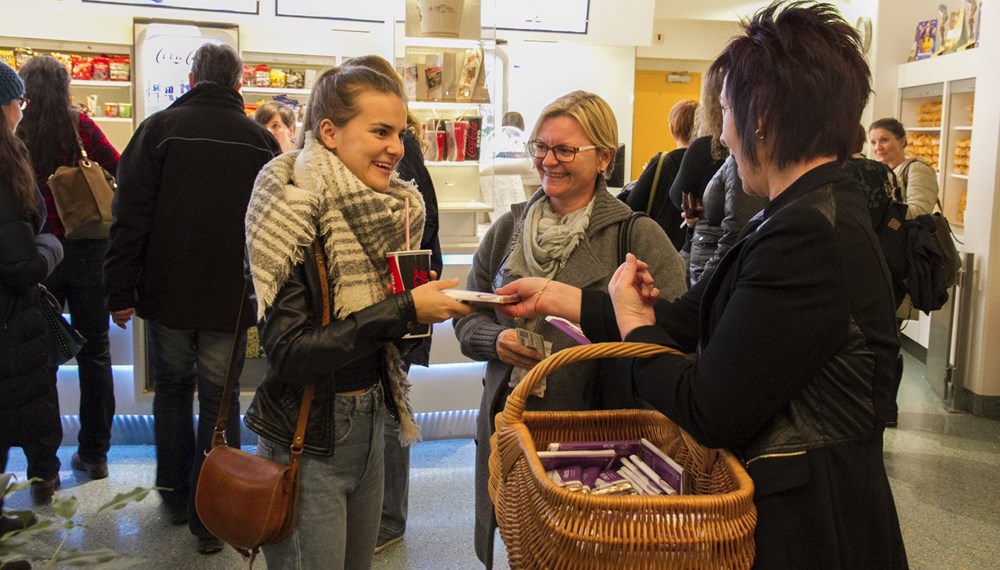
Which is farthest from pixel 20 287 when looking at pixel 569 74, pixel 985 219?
pixel 569 74

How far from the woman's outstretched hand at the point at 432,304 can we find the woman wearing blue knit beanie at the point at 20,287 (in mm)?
2147

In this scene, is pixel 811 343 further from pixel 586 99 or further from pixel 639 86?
pixel 639 86

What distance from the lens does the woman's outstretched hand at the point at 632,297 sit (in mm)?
1590

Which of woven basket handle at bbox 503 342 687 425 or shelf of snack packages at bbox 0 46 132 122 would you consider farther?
shelf of snack packages at bbox 0 46 132 122

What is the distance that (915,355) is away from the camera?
7.00 metres

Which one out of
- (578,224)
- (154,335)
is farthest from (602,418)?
(154,335)

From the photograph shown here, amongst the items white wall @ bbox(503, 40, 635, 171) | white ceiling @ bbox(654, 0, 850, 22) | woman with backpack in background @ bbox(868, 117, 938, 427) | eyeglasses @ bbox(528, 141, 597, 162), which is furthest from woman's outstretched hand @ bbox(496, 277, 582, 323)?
white ceiling @ bbox(654, 0, 850, 22)

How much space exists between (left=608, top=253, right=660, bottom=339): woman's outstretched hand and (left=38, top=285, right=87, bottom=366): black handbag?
2.70 metres

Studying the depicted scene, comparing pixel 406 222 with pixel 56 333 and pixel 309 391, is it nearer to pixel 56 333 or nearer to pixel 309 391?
pixel 309 391

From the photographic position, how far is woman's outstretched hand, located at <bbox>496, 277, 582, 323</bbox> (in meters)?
1.86

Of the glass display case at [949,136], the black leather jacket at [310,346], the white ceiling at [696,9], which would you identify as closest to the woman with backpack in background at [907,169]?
the glass display case at [949,136]

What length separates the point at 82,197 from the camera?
3873 mm

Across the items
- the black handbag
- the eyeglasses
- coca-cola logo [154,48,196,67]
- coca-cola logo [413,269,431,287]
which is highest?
coca-cola logo [154,48,196,67]

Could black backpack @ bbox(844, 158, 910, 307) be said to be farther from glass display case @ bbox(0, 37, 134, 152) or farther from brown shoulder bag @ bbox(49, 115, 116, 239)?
glass display case @ bbox(0, 37, 134, 152)
